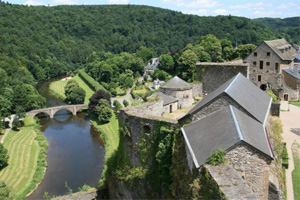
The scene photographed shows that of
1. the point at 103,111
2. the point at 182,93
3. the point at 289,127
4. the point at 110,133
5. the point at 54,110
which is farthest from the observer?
the point at 54,110

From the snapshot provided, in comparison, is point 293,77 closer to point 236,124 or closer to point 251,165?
point 236,124

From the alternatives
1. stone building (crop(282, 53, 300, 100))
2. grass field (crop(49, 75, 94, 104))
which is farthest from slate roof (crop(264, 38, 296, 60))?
grass field (crop(49, 75, 94, 104))

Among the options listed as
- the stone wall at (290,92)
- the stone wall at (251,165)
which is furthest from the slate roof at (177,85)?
the stone wall at (251,165)

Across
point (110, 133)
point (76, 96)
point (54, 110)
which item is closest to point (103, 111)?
point (110, 133)

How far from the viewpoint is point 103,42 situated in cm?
13575

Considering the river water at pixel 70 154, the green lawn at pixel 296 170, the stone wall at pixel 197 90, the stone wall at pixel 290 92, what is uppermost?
the stone wall at pixel 197 90

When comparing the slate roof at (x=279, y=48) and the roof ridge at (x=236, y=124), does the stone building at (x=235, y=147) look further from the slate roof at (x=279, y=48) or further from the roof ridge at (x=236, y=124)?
the slate roof at (x=279, y=48)

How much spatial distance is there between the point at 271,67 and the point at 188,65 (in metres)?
26.9

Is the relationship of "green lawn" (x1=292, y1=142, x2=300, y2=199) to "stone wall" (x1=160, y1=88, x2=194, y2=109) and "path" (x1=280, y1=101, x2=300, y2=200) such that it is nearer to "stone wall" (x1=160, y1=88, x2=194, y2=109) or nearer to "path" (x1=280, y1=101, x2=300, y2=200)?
"path" (x1=280, y1=101, x2=300, y2=200)

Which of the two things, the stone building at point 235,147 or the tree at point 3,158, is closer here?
the stone building at point 235,147

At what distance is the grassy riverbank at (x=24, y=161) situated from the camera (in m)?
30.2

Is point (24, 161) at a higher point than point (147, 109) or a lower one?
lower

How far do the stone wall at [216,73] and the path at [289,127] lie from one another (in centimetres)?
544

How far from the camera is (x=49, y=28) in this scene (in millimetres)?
127312
